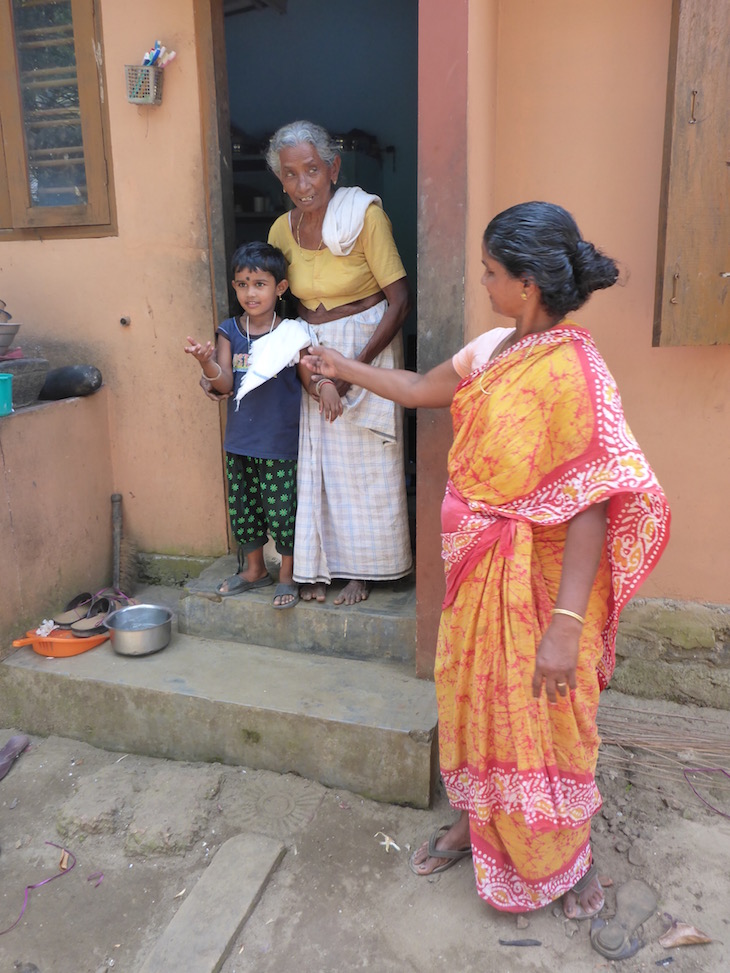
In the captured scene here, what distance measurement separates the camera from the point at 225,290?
3688mm

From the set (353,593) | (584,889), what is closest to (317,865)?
(584,889)

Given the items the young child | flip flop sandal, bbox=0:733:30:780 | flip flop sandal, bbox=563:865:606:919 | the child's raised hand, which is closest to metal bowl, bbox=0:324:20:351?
the young child

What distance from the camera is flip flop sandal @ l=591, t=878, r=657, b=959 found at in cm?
222

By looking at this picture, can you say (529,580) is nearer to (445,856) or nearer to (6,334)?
(445,856)

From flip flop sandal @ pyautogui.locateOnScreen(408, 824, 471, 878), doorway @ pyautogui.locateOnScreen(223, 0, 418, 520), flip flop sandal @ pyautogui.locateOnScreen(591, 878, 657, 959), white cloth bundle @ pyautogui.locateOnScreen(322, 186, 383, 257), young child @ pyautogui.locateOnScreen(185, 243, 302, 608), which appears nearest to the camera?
flip flop sandal @ pyautogui.locateOnScreen(591, 878, 657, 959)

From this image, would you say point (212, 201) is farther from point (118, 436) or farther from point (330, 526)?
Answer: point (330, 526)

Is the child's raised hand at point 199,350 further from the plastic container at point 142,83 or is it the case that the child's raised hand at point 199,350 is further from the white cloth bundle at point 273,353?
the plastic container at point 142,83

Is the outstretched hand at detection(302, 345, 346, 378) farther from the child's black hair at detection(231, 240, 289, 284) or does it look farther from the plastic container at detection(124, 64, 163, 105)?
the plastic container at detection(124, 64, 163, 105)

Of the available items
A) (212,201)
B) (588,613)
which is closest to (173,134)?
(212,201)

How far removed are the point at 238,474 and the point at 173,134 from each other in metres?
1.61

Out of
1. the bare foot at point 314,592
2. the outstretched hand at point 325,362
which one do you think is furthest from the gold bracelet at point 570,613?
the bare foot at point 314,592

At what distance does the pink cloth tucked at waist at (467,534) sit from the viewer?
2.11 meters

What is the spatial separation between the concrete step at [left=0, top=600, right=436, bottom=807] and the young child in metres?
0.33

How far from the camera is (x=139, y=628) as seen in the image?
338 cm
